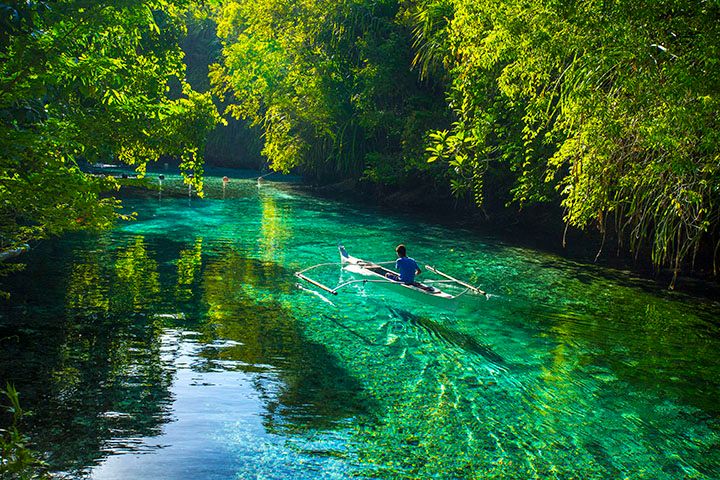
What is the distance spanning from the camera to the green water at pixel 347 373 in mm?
7344

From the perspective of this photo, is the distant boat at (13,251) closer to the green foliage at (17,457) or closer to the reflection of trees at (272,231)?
the green foliage at (17,457)

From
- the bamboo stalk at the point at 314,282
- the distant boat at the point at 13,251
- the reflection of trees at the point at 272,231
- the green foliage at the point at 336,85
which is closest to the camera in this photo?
the distant boat at the point at 13,251

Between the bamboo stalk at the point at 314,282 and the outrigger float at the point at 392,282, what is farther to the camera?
the bamboo stalk at the point at 314,282

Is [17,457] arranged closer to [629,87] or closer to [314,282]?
[314,282]

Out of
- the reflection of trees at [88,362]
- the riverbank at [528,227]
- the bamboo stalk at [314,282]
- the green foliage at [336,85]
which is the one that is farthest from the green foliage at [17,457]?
the green foliage at [336,85]

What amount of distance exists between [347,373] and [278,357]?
1.16 m

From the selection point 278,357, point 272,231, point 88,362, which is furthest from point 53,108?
point 272,231

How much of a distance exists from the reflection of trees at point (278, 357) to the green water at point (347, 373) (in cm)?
4

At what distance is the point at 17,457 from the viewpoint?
6.69 m

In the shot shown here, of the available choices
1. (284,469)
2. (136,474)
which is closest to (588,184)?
(284,469)

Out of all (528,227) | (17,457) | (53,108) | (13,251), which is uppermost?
(53,108)

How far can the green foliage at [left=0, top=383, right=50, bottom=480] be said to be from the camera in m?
6.34

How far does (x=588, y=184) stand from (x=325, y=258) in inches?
357

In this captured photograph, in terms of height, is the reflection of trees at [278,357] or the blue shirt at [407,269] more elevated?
the blue shirt at [407,269]
